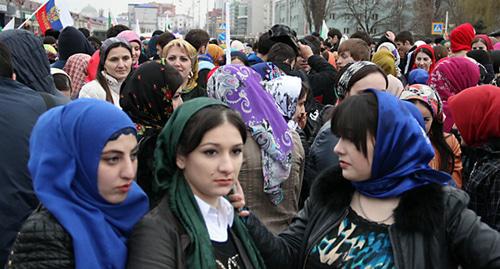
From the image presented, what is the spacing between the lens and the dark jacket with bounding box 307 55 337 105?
6.94 m

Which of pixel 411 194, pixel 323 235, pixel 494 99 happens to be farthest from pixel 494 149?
pixel 323 235

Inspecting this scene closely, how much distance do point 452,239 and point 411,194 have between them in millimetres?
240

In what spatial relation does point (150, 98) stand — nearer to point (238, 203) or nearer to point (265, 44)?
point (238, 203)

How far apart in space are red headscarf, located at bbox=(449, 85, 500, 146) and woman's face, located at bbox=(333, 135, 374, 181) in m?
1.30

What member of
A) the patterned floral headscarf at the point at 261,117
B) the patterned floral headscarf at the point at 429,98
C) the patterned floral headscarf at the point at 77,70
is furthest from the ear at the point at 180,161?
the patterned floral headscarf at the point at 77,70

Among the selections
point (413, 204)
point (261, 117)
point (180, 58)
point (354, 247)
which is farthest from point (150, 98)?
point (180, 58)

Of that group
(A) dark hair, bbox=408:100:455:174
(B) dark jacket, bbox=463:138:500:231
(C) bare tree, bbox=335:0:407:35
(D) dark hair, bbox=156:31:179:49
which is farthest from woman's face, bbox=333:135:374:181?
(C) bare tree, bbox=335:0:407:35

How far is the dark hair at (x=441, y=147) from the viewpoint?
4031 mm

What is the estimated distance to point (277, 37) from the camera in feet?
22.6

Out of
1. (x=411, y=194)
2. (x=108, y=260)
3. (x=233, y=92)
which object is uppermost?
(x=233, y=92)

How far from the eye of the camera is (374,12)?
81000mm

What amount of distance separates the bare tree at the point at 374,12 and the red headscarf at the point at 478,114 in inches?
2894

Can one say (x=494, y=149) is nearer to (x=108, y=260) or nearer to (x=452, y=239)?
(x=452, y=239)

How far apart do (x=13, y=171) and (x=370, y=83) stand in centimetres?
242
